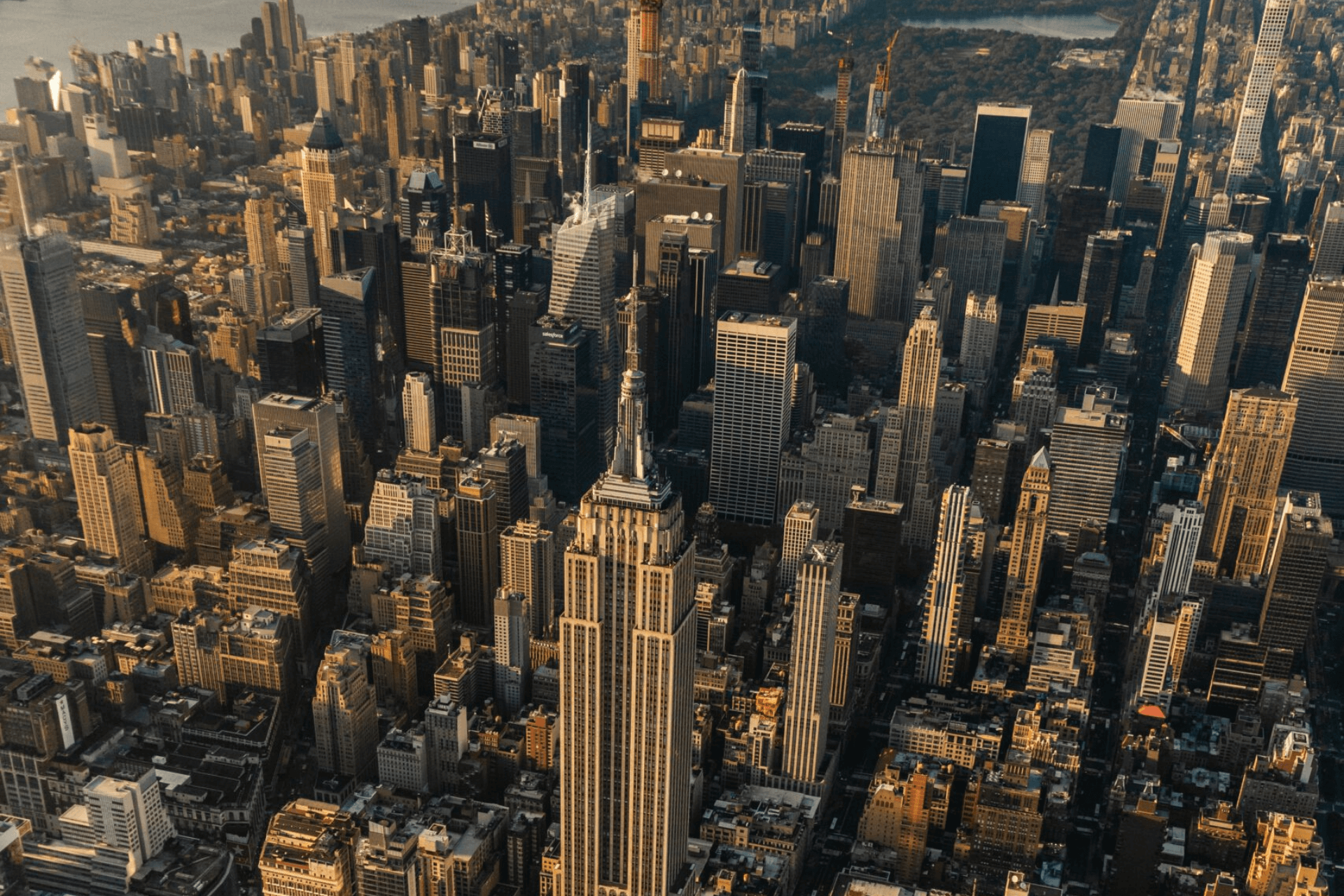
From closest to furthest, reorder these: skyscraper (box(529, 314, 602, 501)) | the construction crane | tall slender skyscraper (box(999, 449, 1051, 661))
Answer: tall slender skyscraper (box(999, 449, 1051, 661))
skyscraper (box(529, 314, 602, 501))
the construction crane

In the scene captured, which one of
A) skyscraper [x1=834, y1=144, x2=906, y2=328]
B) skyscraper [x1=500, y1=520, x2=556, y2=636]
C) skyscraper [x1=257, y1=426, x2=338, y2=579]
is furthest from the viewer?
skyscraper [x1=834, y1=144, x2=906, y2=328]

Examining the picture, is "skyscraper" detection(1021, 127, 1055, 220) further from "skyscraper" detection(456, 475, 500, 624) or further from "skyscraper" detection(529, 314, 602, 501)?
"skyscraper" detection(456, 475, 500, 624)

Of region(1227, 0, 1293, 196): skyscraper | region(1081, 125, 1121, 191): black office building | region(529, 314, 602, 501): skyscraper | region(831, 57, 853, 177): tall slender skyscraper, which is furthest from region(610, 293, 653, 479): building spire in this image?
region(1227, 0, 1293, 196): skyscraper

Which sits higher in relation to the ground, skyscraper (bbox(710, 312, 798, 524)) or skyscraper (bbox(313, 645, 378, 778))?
skyscraper (bbox(710, 312, 798, 524))

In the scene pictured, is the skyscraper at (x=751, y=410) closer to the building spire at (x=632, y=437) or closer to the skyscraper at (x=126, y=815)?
the skyscraper at (x=126, y=815)

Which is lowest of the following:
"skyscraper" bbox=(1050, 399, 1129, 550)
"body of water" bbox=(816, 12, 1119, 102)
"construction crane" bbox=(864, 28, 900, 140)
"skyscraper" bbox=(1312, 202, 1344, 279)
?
"skyscraper" bbox=(1050, 399, 1129, 550)

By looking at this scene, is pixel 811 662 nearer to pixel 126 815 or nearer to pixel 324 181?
pixel 126 815

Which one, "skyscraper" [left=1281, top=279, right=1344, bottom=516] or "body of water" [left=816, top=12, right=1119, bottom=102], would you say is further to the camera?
"body of water" [left=816, top=12, right=1119, bottom=102]
